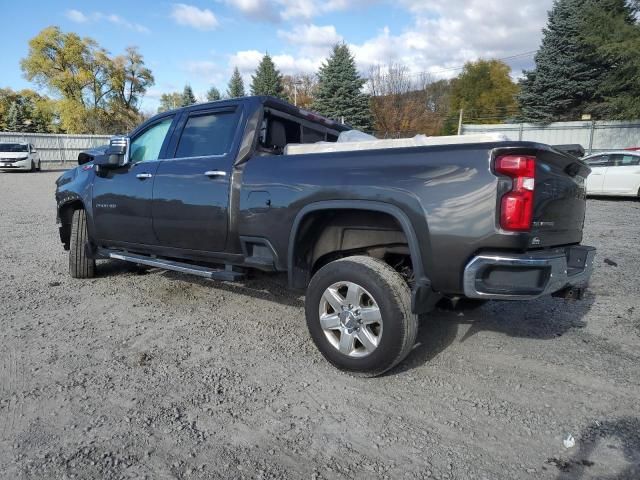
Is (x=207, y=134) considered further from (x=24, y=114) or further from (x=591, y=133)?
(x=24, y=114)

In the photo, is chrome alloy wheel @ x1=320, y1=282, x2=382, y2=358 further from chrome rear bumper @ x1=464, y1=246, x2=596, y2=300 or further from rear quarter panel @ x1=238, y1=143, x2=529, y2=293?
chrome rear bumper @ x1=464, y1=246, x2=596, y2=300

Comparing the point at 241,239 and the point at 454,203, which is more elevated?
the point at 454,203

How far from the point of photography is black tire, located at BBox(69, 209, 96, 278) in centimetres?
516

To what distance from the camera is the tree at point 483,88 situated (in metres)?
51.1

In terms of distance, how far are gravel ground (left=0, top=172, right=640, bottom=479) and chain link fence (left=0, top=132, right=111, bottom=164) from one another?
34652 mm

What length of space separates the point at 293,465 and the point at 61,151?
39.4 meters

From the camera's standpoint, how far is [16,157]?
23812 millimetres

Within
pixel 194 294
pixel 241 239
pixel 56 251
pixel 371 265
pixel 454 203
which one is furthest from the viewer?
pixel 56 251

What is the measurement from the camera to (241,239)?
3.66 m

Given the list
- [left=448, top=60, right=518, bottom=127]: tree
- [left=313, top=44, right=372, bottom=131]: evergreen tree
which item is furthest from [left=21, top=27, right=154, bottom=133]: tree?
[left=448, top=60, right=518, bottom=127]: tree

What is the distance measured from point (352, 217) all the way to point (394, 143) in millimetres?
589

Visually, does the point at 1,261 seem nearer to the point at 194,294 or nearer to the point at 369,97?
the point at 194,294

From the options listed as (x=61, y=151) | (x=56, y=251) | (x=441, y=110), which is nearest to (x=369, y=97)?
(x=441, y=110)

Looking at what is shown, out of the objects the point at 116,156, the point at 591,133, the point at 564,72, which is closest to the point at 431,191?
the point at 116,156
